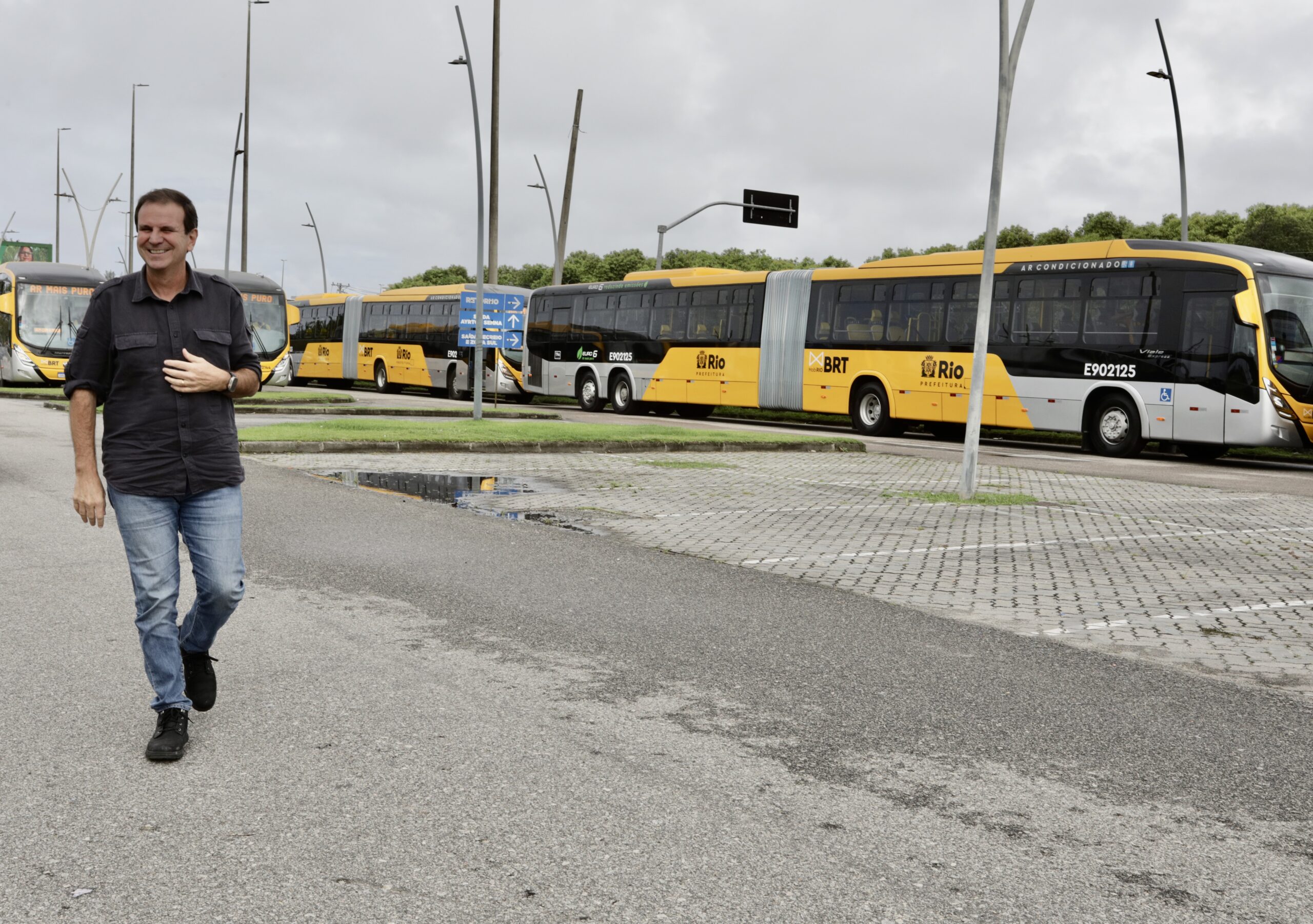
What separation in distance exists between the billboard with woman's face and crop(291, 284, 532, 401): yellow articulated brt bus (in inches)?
1473

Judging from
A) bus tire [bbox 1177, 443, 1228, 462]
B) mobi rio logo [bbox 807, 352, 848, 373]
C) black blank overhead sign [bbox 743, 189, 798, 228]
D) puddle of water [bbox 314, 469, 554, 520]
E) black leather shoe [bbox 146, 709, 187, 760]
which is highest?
black blank overhead sign [bbox 743, 189, 798, 228]

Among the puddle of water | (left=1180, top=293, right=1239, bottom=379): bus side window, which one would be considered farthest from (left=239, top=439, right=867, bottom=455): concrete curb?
(left=1180, top=293, right=1239, bottom=379): bus side window

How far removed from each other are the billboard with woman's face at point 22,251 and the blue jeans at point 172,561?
8340 cm

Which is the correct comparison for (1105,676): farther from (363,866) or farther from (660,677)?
(363,866)

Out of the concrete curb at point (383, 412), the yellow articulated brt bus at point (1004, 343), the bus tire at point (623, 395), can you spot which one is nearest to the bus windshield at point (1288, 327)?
the yellow articulated brt bus at point (1004, 343)

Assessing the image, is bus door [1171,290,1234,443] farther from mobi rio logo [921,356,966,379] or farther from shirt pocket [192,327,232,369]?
shirt pocket [192,327,232,369]

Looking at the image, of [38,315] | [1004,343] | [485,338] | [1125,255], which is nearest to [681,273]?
[485,338]

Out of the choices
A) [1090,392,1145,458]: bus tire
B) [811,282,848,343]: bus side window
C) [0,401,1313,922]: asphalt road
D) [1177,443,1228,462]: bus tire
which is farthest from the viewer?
[811,282,848,343]: bus side window

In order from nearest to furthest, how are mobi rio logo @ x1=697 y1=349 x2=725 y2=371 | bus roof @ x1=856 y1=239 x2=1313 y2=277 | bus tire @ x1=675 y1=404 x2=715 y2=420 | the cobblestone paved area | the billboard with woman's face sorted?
the cobblestone paved area < bus roof @ x1=856 y1=239 x2=1313 y2=277 < mobi rio logo @ x1=697 y1=349 x2=725 y2=371 < bus tire @ x1=675 y1=404 x2=715 y2=420 < the billboard with woman's face

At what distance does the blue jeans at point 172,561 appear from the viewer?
459 cm

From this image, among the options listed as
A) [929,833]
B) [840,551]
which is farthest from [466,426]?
[929,833]

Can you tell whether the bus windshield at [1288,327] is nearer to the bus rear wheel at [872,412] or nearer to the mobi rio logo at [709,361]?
the bus rear wheel at [872,412]

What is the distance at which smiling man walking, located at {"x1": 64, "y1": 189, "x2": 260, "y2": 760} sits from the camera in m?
4.49

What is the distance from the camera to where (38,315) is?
37.5 metres
